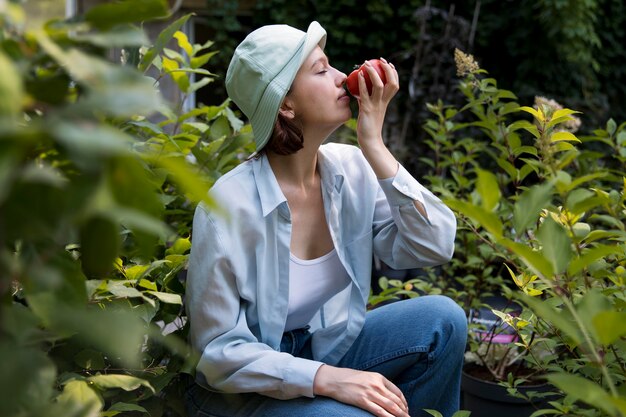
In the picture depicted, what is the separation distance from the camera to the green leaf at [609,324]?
2.43 ft

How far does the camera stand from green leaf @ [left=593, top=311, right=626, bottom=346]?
739 millimetres

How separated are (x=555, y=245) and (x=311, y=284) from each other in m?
1.05

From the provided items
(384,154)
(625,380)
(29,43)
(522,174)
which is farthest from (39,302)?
(522,174)

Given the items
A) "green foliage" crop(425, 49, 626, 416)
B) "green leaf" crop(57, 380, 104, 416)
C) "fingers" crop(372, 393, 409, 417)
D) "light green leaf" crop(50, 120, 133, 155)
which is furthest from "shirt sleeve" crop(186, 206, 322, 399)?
"light green leaf" crop(50, 120, 133, 155)

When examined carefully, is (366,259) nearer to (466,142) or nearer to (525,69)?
(466,142)

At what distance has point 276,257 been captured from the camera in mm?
1688

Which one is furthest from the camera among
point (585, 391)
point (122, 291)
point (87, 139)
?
point (122, 291)

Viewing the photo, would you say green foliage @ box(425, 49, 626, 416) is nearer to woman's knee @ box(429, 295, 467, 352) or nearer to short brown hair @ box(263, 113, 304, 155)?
woman's knee @ box(429, 295, 467, 352)

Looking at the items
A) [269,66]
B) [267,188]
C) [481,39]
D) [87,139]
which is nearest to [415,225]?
[267,188]

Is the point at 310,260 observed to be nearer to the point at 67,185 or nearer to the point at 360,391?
the point at 360,391

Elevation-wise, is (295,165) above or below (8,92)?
below

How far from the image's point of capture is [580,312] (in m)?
0.78

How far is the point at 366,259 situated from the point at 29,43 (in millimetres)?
1279

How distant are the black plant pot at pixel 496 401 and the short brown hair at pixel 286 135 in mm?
927
